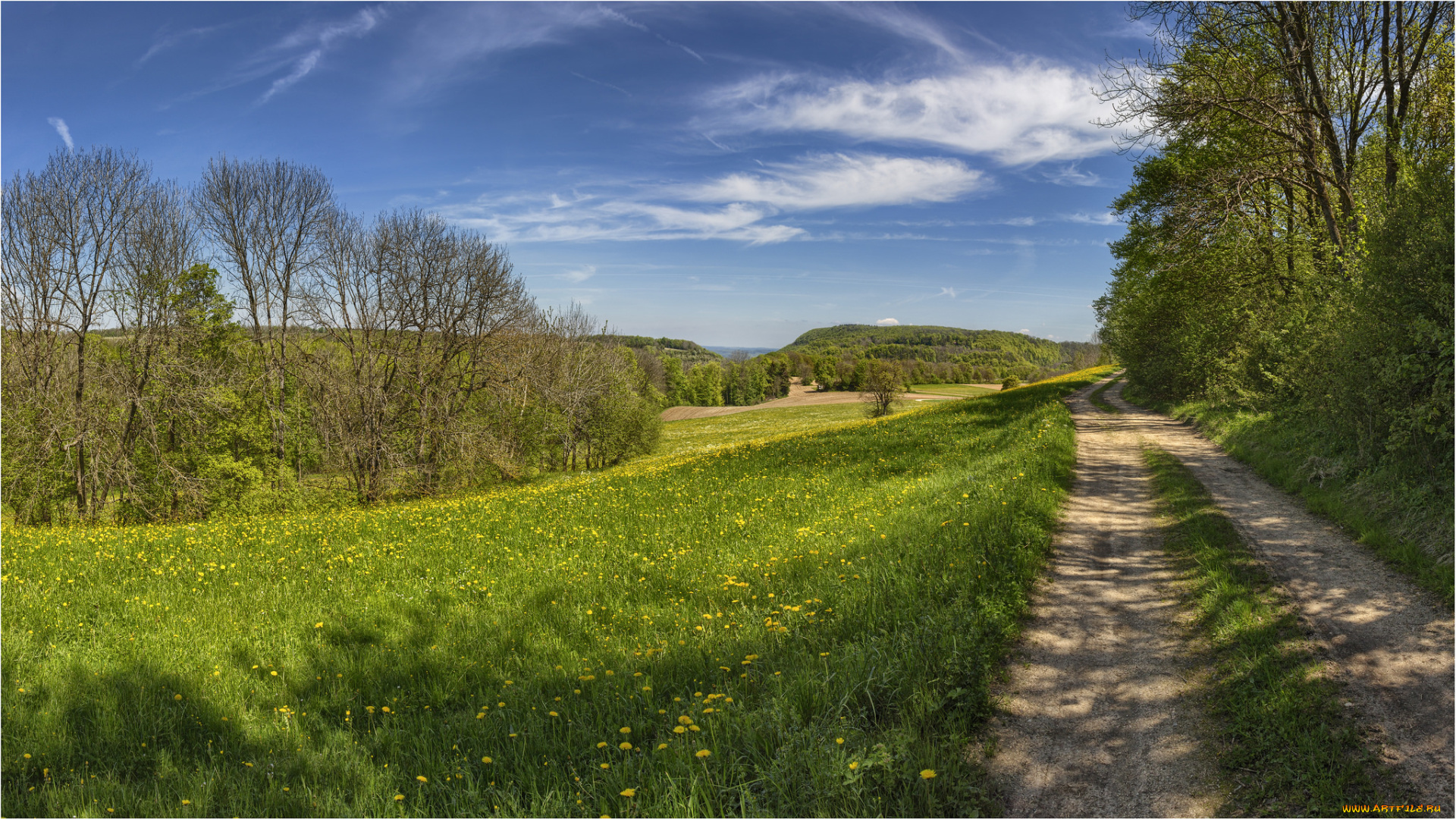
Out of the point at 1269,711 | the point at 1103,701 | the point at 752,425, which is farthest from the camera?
the point at 752,425

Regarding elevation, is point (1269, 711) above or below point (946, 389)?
below

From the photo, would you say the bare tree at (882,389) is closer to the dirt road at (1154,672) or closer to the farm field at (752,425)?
the farm field at (752,425)

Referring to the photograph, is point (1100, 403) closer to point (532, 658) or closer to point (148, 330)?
point (532, 658)

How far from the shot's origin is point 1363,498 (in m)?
9.62

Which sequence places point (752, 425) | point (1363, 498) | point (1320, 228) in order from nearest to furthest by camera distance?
point (1363, 498), point (1320, 228), point (752, 425)

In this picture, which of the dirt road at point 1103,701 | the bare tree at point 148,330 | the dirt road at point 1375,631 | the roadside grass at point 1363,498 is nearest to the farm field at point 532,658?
the dirt road at point 1103,701

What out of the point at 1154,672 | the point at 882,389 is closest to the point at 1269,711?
the point at 1154,672

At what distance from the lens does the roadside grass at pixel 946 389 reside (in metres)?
106

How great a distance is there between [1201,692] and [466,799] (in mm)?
5779

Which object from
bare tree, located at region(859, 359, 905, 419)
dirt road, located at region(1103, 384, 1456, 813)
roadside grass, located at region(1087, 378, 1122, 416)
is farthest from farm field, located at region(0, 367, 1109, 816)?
bare tree, located at region(859, 359, 905, 419)

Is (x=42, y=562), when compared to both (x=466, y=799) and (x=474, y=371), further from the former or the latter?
(x=474, y=371)

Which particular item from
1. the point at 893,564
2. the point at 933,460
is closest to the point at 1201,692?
the point at 893,564

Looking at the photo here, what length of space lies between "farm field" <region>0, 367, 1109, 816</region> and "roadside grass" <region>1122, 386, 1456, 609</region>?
3.91 meters

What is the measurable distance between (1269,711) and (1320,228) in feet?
59.5
